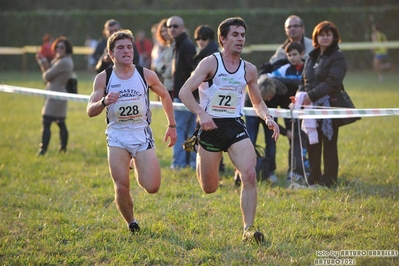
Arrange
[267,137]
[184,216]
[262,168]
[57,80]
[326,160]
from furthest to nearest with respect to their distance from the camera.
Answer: [57,80] < [267,137] < [262,168] < [326,160] < [184,216]

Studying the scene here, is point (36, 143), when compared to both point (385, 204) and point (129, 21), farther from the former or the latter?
point (129, 21)

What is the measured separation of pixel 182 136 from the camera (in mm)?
10758

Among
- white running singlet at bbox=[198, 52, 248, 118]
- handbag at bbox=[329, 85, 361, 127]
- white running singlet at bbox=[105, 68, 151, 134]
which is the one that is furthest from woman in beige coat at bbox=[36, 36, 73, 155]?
white running singlet at bbox=[198, 52, 248, 118]

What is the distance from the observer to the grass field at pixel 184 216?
19.8ft

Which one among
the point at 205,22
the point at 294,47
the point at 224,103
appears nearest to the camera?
the point at 224,103

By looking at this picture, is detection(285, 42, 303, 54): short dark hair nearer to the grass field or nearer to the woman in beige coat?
the grass field

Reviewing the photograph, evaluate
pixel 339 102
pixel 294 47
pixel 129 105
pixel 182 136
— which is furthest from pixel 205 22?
pixel 129 105

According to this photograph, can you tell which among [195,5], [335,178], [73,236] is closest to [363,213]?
[335,178]

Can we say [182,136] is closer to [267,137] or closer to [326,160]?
[267,137]

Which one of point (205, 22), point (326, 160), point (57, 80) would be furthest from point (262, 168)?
point (205, 22)

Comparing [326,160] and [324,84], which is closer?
[324,84]

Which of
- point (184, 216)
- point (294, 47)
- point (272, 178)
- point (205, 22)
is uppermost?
point (205, 22)

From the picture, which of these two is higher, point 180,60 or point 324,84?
point 180,60

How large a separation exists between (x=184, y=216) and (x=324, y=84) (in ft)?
9.11
